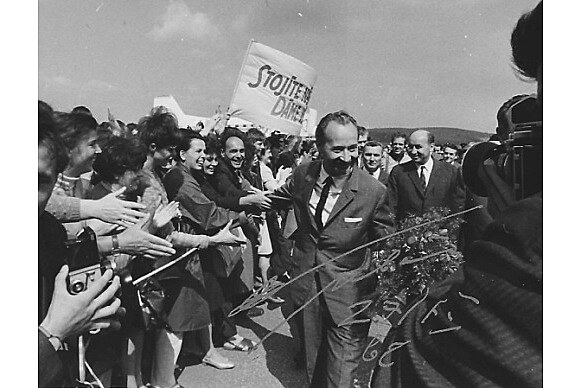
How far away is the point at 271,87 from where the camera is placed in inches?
41.0

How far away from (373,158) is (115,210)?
1.65 ft

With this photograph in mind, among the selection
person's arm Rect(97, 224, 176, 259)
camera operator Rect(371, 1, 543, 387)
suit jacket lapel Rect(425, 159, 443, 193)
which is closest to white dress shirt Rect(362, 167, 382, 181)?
suit jacket lapel Rect(425, 159, 443, 193)

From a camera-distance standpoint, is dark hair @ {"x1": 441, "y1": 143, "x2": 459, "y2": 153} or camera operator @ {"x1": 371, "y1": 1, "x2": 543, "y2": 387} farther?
dark hair @ {"x1": 441, "y1": 143, "x2": 459, "y2": 153}

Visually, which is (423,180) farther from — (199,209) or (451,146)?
(199,209)

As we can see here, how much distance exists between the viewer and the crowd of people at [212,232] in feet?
2.78

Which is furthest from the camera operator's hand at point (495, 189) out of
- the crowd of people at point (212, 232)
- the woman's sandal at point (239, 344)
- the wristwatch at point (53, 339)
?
the wristwatch at point (53, 339)

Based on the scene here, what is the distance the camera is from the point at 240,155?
1.14 m

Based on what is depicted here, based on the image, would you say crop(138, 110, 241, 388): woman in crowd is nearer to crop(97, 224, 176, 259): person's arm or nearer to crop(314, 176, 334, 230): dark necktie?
crop(97, 224, 176, 259): person's arm

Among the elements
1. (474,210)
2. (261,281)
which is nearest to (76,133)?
(261,281)

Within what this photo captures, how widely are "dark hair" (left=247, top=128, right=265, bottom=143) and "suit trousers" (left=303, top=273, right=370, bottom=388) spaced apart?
13.0 inches

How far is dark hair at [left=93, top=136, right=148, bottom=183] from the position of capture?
906 mm

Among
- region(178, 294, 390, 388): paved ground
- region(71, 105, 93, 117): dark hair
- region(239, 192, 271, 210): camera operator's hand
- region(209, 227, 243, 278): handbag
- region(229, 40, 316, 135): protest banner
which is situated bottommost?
region(178, 294, 390, 388): paved ground

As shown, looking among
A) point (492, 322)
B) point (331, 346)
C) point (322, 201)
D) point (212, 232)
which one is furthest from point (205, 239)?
point (492, 322)

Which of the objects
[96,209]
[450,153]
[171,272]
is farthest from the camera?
[450,153]
